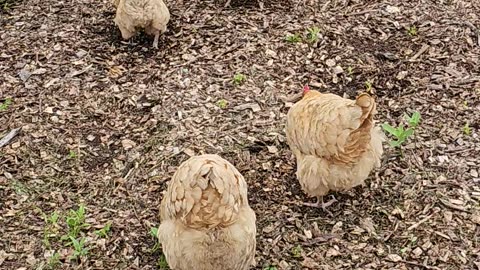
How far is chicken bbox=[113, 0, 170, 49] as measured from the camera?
6.33m

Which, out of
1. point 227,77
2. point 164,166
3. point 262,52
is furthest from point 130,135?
point 262,52

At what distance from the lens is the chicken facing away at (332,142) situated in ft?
14.8

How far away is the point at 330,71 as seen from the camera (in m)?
6.27

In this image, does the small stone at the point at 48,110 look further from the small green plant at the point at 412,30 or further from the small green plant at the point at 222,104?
A: the small green plant at the point at 412,30

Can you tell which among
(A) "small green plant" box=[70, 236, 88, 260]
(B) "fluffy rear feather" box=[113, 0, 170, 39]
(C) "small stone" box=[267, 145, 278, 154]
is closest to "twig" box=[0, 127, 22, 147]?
(A) "small green plant" box=[70, 236, 88, 260]

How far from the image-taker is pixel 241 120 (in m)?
5.80

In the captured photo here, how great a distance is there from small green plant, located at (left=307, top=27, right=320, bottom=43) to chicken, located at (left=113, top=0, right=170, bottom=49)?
4.57 ft

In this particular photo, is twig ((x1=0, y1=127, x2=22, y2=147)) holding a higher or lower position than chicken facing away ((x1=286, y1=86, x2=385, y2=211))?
lower

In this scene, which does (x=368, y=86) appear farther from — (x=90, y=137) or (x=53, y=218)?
(x=53, y=218)

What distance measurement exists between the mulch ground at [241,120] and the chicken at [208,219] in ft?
1.98

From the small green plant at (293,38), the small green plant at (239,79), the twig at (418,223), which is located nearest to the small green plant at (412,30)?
the small green plant at (293,38)

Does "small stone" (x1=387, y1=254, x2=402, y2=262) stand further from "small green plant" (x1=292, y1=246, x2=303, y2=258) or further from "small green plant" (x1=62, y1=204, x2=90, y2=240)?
"small green plant" (x1=62, y1=204, x2=90, y2=240)

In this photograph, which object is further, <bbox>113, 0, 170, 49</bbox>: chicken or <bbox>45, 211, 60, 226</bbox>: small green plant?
<bbox>113, 0, 170, 49</bbox>: chicken

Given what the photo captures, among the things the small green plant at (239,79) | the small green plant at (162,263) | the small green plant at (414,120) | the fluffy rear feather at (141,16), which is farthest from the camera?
the fluffy rear feather at (141,16)
